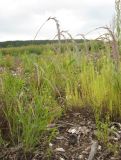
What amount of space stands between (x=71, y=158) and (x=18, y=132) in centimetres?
43

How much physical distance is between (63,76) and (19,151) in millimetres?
1069

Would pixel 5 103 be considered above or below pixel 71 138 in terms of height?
above

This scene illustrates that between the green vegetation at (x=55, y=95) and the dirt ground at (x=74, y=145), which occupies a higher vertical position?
the green vegetation at (x=55, y=95)

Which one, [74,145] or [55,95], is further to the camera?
[55,95]

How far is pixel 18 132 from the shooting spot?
3.52 meters

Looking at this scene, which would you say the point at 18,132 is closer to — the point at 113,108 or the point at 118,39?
the point at 113,108

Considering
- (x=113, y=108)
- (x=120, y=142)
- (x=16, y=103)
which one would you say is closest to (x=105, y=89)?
(x=113, y=108)

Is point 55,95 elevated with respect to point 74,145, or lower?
elevated

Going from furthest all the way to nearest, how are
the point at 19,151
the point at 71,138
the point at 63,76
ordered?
the point at 63,76
the point at 71,138
the point at 19,151

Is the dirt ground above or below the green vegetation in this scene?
below

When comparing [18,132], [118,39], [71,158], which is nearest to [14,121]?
[18,132]

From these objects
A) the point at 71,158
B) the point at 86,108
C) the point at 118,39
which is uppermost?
the point at 118,39

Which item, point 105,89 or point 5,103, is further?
point 105,89

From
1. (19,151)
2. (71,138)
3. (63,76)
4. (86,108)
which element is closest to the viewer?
(19,151)
